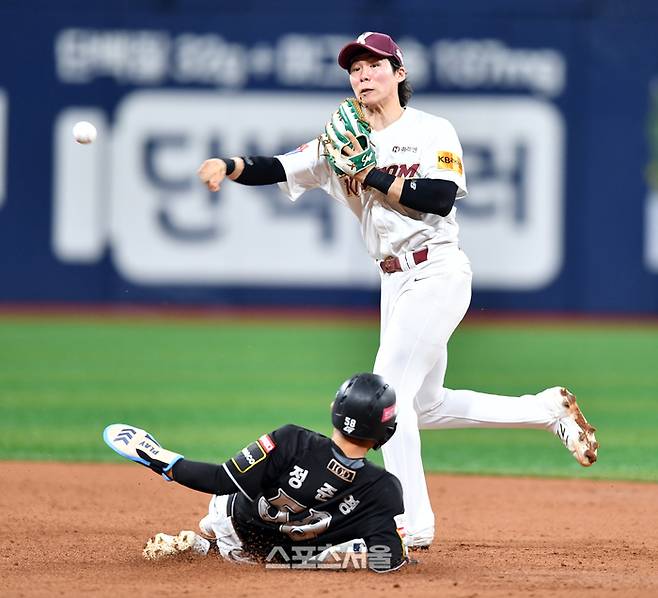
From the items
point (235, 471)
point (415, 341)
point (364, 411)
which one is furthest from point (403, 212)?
point (235, 471)

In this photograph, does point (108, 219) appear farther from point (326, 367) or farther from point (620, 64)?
point (620, 64)

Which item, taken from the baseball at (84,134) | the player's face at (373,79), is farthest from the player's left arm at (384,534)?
the baseball at (84,134)

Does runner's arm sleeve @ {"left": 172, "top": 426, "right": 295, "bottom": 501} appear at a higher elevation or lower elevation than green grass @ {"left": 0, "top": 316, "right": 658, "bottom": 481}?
higher

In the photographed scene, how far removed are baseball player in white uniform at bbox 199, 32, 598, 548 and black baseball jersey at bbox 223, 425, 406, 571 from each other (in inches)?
19.0

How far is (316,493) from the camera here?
13.7 ft

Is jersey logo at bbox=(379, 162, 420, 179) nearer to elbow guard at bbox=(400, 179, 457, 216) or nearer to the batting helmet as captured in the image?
elbow guard at bbox=(400, 179, 457, 216)

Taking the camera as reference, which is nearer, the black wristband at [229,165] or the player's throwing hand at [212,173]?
the player's throwing hand at [212,173]

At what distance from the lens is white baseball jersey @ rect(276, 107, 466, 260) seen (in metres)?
4.77

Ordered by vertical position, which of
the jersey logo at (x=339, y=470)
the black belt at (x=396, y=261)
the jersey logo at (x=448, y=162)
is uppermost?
the jersey logo at (x=448, y=162)

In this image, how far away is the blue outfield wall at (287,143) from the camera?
1509 centimetres

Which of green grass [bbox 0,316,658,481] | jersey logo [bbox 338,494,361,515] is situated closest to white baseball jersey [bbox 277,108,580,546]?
jersey logo [bbox 338,494,361,515]

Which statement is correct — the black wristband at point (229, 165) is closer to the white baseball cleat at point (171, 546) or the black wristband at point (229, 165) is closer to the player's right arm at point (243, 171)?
the player's right arm at point (243, 171)

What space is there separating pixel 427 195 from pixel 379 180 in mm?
191

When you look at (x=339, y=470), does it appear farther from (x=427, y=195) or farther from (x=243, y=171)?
(x=243, y=171)
